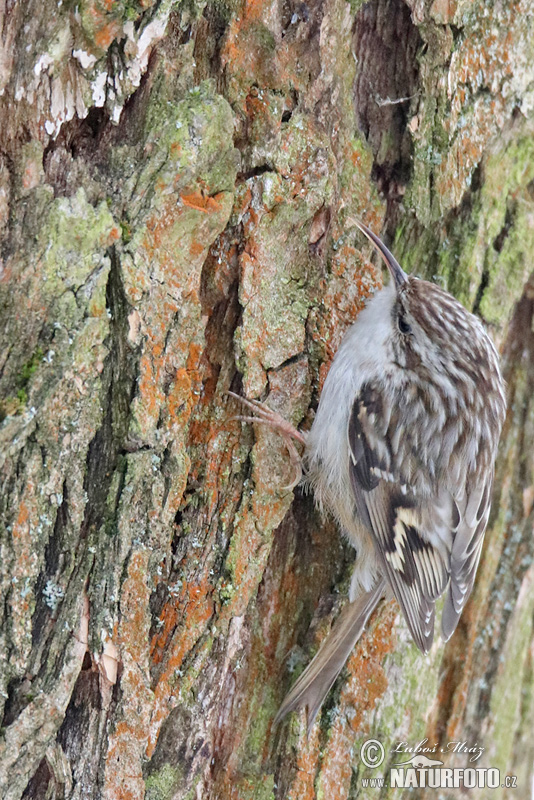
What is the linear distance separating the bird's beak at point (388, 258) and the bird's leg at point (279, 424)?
457 mm

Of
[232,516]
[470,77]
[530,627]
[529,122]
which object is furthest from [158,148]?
[530,627]

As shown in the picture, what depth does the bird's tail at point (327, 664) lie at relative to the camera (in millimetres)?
1759

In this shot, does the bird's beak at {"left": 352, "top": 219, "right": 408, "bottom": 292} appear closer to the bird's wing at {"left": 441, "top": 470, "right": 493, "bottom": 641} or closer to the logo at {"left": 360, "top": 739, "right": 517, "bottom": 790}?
the bird's wing at {"left": 441, "top": 470, "right": 493, "bottom": 641}

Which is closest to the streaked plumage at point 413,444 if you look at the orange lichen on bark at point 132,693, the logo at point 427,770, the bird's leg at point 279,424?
the bird's leg at point 279,424

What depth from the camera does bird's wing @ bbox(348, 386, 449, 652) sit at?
6.75 ft

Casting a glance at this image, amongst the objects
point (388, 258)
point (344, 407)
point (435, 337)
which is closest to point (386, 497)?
point (344, 407)

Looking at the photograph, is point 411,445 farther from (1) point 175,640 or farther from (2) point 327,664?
(1) point 175,640

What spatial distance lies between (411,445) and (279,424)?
20.4 inches

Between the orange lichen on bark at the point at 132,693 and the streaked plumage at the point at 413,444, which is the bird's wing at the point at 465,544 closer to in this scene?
the streaked plumage at the point at 413,444

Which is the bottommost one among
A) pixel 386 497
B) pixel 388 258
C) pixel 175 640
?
pixel 175 640

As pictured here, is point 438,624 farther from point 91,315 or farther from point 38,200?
point 38,200

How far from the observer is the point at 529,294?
217 cm

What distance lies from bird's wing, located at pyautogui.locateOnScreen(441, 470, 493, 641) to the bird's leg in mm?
528

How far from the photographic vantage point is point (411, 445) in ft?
6.97
